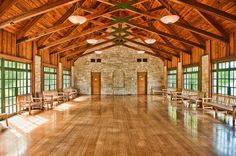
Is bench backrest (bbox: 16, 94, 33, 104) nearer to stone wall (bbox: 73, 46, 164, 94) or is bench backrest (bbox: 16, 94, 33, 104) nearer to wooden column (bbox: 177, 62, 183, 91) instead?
stone wall (bbox: 73, 46, 164, 94)

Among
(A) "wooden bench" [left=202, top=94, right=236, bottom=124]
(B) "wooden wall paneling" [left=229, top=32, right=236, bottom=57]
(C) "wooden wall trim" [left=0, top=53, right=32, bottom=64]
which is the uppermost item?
(B) "wooden wall paneling" [left=229, top=32, right=236, bottom=57]

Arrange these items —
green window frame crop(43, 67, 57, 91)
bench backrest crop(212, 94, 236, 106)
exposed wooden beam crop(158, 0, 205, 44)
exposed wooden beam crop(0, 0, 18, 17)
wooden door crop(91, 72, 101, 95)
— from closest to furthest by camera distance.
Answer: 1. exposed wooden beam crop(0, 0, 18, 17)
2. bench backrest crop(212, 94, 236, 106)
3. exposed wooden beam crop(158, 0, 205, 44)
4. green window frame crop(43, 67, 57, 91)
5. wooden door crop(91, 72, 101, 95)

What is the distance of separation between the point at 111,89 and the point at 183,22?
31.9 ft

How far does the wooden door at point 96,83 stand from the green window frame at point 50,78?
4.71 m

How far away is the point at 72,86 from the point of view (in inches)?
645

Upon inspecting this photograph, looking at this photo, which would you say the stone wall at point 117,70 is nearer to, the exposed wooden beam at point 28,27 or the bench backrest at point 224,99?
the bench backrest at point 224,99

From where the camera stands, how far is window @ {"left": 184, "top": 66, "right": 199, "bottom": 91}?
427 inches

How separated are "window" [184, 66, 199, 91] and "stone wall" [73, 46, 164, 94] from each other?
457 centimetres

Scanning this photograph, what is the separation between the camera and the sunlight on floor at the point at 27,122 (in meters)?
5.69

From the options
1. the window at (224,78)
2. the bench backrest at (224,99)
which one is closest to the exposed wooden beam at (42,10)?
the window at (224,78)

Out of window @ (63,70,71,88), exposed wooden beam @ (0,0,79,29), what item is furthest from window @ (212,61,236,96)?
window @ (63,70,71,88)

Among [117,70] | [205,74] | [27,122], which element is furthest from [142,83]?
[27,122]

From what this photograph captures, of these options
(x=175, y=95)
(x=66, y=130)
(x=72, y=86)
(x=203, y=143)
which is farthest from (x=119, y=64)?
(x=203, y=143)

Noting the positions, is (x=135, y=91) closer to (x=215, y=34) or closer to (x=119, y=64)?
(x=119, y=64)
